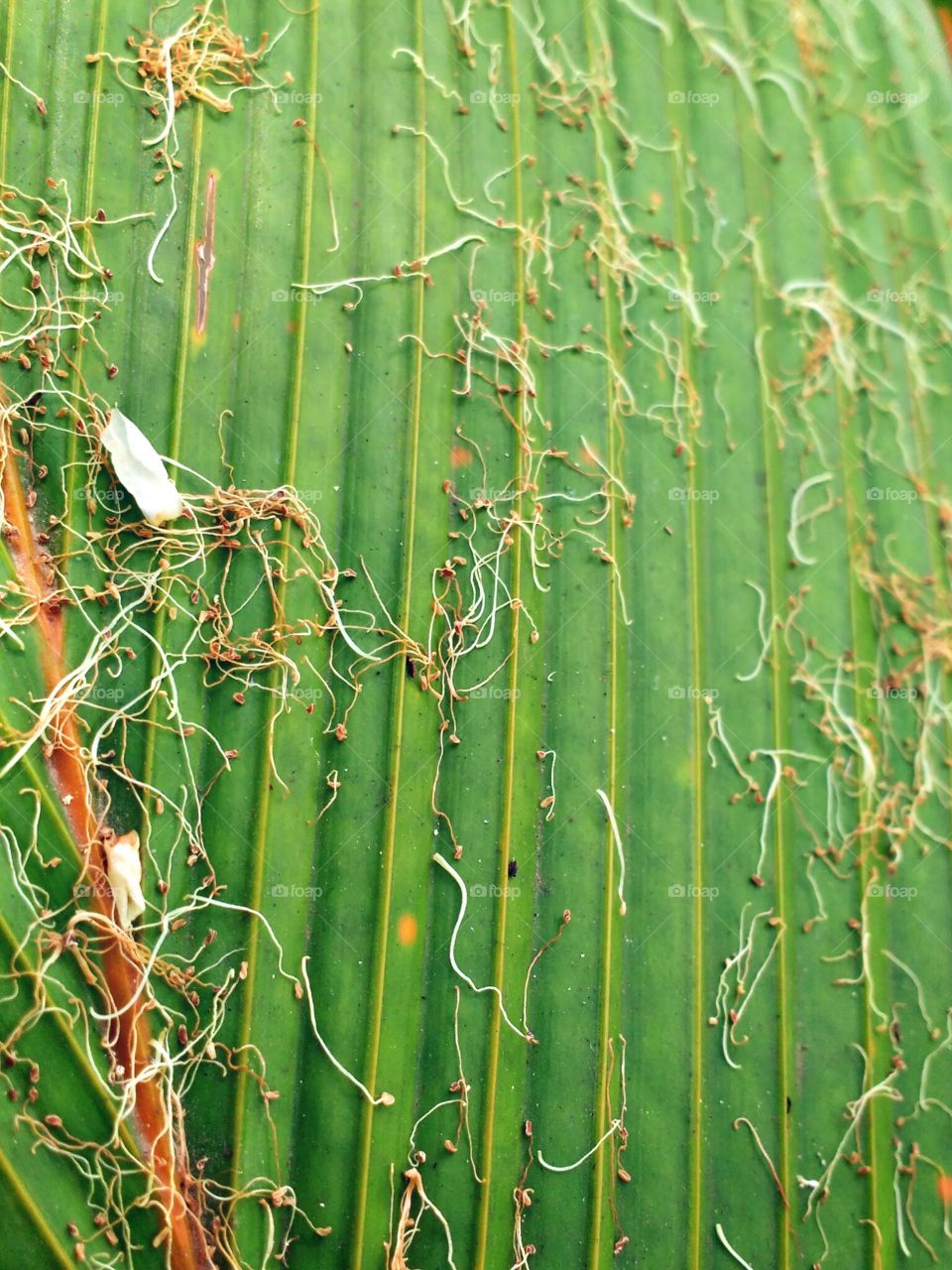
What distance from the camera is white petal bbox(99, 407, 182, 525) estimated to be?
2113 mm

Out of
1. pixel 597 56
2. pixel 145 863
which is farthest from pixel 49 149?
pixel 145 863

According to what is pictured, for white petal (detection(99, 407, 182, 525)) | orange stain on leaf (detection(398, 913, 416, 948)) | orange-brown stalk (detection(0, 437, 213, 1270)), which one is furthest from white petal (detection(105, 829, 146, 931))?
white petal (detection(99, 407, 182, 525))

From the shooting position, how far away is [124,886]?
1961 millimetres

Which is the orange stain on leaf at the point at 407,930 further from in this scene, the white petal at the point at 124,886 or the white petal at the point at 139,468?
the white petal at the point at 139,468

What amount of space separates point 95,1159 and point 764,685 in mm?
1764

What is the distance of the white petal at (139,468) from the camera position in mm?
2113

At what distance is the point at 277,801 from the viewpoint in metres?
2.10

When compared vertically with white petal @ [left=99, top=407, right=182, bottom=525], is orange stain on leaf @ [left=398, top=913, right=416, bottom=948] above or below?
below

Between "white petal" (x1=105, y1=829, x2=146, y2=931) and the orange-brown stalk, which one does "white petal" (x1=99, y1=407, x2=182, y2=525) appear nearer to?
the orange-brown stalk

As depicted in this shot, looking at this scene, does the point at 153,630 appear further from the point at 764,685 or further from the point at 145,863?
the point at 764,685

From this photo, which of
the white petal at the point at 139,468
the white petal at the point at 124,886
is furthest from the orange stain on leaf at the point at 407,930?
the white petal at the point at 139,468

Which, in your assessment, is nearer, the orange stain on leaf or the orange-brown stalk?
the orange-brown stalk

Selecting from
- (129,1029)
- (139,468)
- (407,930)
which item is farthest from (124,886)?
(139,468)

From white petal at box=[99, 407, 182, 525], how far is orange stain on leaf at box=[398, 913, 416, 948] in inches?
39.4
